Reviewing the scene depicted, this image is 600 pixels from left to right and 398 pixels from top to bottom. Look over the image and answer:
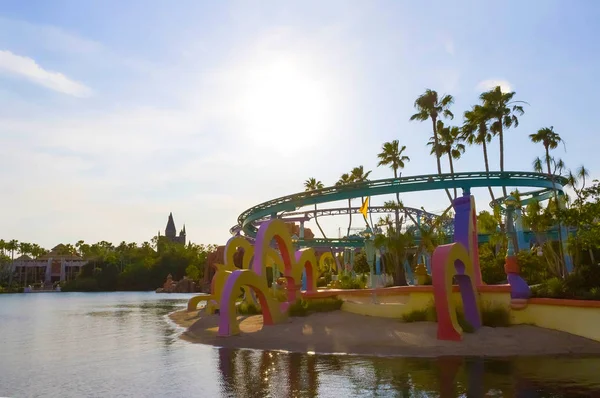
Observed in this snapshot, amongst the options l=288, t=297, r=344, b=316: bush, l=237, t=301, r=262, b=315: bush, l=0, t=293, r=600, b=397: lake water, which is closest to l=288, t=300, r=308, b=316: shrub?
l=288, t=297, r=344, b=316: bush

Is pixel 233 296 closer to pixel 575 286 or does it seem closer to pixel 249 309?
pixel 249 309

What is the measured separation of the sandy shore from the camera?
618 inches

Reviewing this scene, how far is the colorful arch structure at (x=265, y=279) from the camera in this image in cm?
2016

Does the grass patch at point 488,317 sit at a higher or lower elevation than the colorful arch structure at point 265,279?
lower

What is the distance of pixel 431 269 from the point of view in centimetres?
1791

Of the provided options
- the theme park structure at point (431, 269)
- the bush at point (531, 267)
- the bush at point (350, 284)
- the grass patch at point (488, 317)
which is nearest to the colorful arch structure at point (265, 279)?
the theme park structure at point (431, 269)

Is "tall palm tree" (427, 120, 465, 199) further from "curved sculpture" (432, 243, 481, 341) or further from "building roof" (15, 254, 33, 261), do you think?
"building roof" (15, 254, 33, 261)

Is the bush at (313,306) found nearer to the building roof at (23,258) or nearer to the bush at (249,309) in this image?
the bush at (249,309)

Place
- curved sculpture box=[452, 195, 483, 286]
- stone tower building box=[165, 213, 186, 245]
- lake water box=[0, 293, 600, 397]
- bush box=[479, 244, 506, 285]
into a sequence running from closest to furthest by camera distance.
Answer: lake water box=[0, 293, 600, 397] < curved sculpture box=[452, 195, 483, 286] < bush box=[479, 244, 506, 285] < stone tower building box=[165, 213, 186, 245]

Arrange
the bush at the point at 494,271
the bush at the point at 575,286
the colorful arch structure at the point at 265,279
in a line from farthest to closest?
the bush at the point at 494,271, the colorful arch structure at the point at 265,279, the bush at the point at 575,286

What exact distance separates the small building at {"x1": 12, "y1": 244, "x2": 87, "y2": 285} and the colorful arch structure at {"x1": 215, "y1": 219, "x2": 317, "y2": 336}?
10419 centimetres

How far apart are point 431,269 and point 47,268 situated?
122m

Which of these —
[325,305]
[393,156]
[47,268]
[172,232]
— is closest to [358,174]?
[393,156]

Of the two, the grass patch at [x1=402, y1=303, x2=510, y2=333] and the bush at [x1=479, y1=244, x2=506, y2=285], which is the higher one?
the bush at [x1=479, y1=244, x2=506, y2=285]
